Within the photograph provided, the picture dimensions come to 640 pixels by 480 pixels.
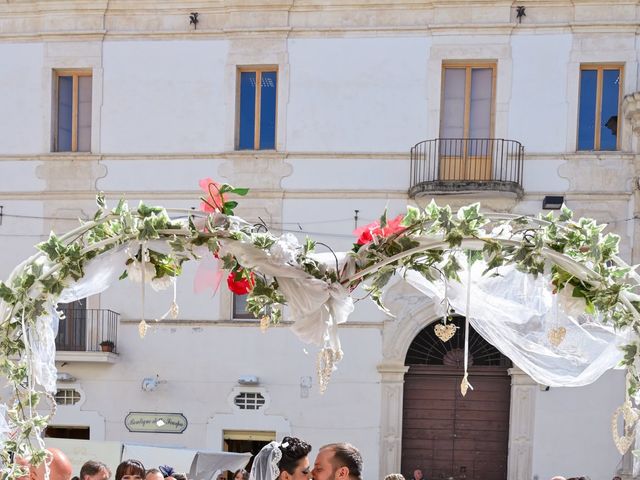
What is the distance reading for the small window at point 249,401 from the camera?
1688 centimetres

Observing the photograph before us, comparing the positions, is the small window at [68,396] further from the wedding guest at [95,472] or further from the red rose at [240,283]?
the red rose at [240,283]

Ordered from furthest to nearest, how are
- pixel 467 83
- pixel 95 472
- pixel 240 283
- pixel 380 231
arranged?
pixel 467 83, pixel 95 472, pixel 240 283, pixel 380 231

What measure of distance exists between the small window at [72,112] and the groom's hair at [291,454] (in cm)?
1260

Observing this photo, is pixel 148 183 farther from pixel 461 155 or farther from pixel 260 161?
pixel 461 155

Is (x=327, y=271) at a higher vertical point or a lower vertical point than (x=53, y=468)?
higher

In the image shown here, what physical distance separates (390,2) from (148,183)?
480 cm

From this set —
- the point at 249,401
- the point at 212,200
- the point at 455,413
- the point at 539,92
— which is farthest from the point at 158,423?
the point at 212,200

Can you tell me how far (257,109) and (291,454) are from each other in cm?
1191

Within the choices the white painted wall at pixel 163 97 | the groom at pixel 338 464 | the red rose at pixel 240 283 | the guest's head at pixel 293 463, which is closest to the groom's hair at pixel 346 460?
the groom at pixel 338 464

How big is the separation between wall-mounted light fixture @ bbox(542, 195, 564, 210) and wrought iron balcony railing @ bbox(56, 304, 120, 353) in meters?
6.93

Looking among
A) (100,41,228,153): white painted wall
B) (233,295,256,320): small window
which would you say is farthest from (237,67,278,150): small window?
(233,295,256,320): small window

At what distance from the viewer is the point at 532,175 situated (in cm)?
1653

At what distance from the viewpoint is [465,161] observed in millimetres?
16641

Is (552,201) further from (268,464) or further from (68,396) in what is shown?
(268,464)
